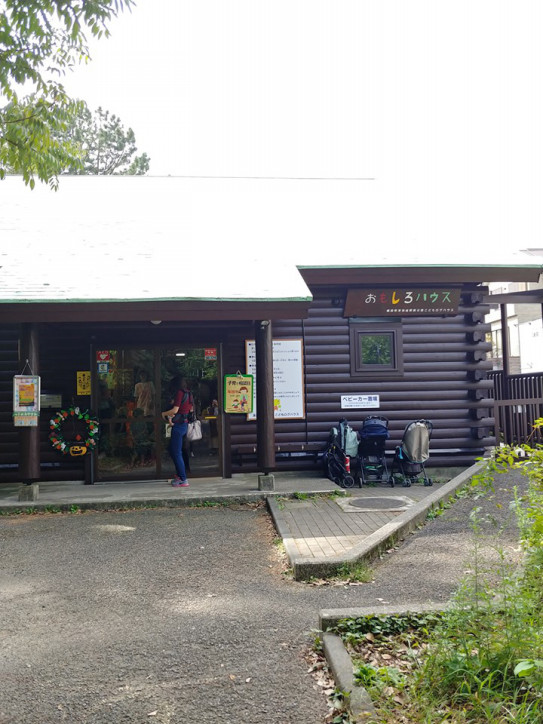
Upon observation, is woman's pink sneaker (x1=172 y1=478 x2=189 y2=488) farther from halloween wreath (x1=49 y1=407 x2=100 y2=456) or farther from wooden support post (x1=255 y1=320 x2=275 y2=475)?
halloween wreath (x1=49 y1=407 x2=100 y2=456)

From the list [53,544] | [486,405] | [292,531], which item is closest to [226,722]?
[292,531]

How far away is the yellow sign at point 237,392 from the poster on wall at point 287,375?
3.57 ft

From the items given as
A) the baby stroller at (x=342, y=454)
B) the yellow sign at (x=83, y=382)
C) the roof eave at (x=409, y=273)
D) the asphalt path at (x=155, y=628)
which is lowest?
the asphalt path at (x=155, y=628)

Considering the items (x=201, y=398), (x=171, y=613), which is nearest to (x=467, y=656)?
(x=171, y=613)

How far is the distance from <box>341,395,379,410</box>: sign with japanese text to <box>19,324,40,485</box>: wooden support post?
Answer: 5383 mm

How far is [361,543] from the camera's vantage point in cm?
647

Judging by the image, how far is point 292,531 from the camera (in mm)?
7500

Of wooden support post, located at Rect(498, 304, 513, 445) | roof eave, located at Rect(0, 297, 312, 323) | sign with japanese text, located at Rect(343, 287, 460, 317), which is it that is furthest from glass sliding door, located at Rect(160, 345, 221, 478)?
wooden support post, located at Rect(498, 304, 513, 445)

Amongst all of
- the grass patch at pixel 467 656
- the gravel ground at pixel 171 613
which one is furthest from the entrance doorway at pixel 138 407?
the grass patch at pixel 467 656

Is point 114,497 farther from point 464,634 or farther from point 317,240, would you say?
point 464,634

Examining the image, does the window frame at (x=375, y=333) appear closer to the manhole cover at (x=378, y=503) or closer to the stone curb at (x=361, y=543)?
the manhole cover at (x=378, y=503)

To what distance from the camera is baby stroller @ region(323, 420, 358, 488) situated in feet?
34.9

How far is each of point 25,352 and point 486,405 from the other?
8.33m

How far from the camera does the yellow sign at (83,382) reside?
11352 millimetres
